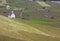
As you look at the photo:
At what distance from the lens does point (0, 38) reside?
22109mm

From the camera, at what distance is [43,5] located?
93.7 metres

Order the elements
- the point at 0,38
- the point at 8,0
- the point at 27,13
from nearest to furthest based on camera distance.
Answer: the point at 0,38, the point at 27,13, the point at 8,0

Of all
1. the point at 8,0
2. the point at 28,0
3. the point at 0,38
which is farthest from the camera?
the point at 28,0

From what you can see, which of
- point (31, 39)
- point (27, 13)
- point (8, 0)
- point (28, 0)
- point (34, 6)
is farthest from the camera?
point (28, 0)

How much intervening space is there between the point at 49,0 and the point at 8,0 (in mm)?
22689

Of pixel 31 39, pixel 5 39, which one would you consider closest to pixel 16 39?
pixel 5 39

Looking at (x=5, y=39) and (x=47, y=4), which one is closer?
(x=5, y=39)

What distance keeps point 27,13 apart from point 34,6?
1459cm

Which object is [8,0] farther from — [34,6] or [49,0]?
[49,0]

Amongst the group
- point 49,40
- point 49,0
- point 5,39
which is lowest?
point 49,0

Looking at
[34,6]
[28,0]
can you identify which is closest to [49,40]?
[34,6]

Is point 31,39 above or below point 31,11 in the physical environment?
above

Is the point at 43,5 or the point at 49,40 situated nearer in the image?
the point at 49,40

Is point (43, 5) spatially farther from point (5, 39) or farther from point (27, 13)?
point (5, 39)
